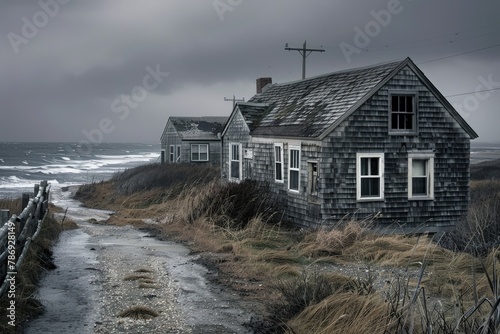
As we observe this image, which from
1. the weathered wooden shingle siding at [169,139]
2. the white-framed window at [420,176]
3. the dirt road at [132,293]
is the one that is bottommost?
the dirt road at [132,293]

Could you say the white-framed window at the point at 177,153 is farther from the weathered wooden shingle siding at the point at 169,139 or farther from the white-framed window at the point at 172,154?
the white-framed window at the point at 172,154

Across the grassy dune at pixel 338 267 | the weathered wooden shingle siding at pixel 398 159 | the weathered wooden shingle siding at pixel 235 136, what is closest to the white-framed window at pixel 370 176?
the weathered wooden shingle siding at pixel 398 159

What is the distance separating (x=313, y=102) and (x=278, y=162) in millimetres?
2461

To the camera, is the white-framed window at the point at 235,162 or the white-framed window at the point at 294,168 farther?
the white-framed window at the point at 235,162

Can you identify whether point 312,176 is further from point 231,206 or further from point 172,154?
point 172,154

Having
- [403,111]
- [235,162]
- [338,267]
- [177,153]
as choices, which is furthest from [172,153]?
[338,267]

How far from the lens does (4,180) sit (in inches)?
2183

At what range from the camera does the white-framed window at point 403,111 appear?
58.1 ft

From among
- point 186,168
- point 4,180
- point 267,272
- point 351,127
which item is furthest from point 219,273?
point 4,180

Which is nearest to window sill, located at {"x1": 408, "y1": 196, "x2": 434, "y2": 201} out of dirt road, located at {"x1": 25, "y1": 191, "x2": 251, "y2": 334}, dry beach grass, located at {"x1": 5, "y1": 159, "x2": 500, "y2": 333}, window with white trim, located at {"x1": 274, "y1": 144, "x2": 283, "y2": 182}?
dry beach grass, located at {"x1": 5, "y1": 159, "x2": 500, "y2": 333}

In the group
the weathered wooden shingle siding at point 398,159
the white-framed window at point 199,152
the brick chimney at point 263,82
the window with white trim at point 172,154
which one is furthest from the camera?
the window with white trim at point 172,154

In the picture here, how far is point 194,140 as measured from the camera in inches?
1709

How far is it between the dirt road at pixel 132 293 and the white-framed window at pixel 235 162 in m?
9.34

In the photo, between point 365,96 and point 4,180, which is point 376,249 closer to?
point 365,96
